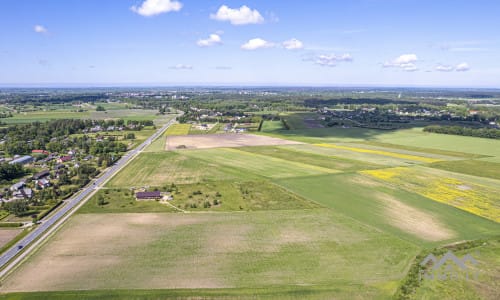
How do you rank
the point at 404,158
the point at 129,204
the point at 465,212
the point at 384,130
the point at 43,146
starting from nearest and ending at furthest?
the point at 465,212 < the point at 129,204 < the point at 404,158 < the point at 43,146 < the point at 384,130

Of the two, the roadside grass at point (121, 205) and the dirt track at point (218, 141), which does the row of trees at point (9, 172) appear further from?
the dirt track at point (218, 141)

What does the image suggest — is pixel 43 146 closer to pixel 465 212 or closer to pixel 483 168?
pixel 465 212

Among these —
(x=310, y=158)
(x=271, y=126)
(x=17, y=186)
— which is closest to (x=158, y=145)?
(x=17, y=186)

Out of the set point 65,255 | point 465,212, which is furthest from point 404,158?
point 65,255

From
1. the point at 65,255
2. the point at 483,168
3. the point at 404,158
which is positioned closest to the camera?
the point at 65,255

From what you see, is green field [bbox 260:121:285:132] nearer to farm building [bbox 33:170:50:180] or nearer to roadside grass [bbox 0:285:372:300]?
farm building [bbox 33:170:50:180]
